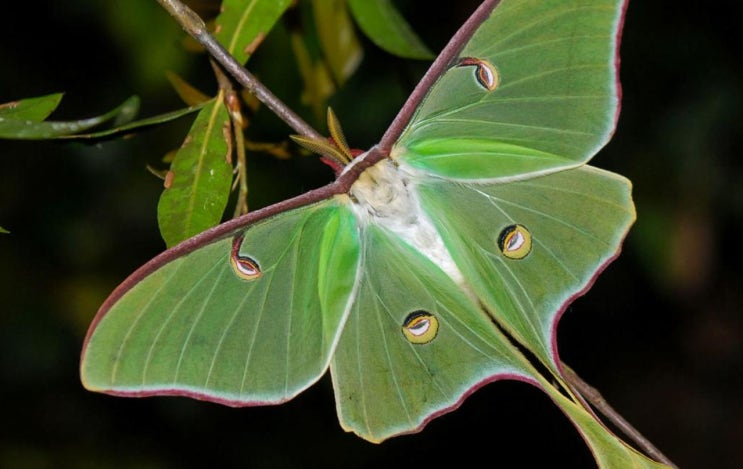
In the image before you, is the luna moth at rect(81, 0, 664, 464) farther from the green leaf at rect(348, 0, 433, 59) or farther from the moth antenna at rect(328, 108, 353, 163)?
the green leaf at rect(348, 0, 433, 59)

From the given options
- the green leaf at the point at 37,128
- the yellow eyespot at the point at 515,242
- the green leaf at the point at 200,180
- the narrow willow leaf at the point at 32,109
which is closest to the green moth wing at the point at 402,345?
the yellow eyespot at the point at 515,242

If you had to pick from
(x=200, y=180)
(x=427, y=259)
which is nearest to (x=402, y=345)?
(x=427, y=259)

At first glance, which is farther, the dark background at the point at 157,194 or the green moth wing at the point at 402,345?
the dark background at the point at 157,194

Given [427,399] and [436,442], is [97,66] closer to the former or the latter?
[436,442]

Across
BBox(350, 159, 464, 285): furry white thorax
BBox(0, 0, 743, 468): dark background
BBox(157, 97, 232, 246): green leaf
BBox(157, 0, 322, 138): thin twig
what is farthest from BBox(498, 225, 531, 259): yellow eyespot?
BBox(0, 0, 743, 468): dark background

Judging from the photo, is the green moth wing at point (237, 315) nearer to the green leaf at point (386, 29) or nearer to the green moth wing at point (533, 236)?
the green moth wing at point (533, 236)

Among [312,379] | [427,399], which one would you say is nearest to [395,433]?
[427,399]
